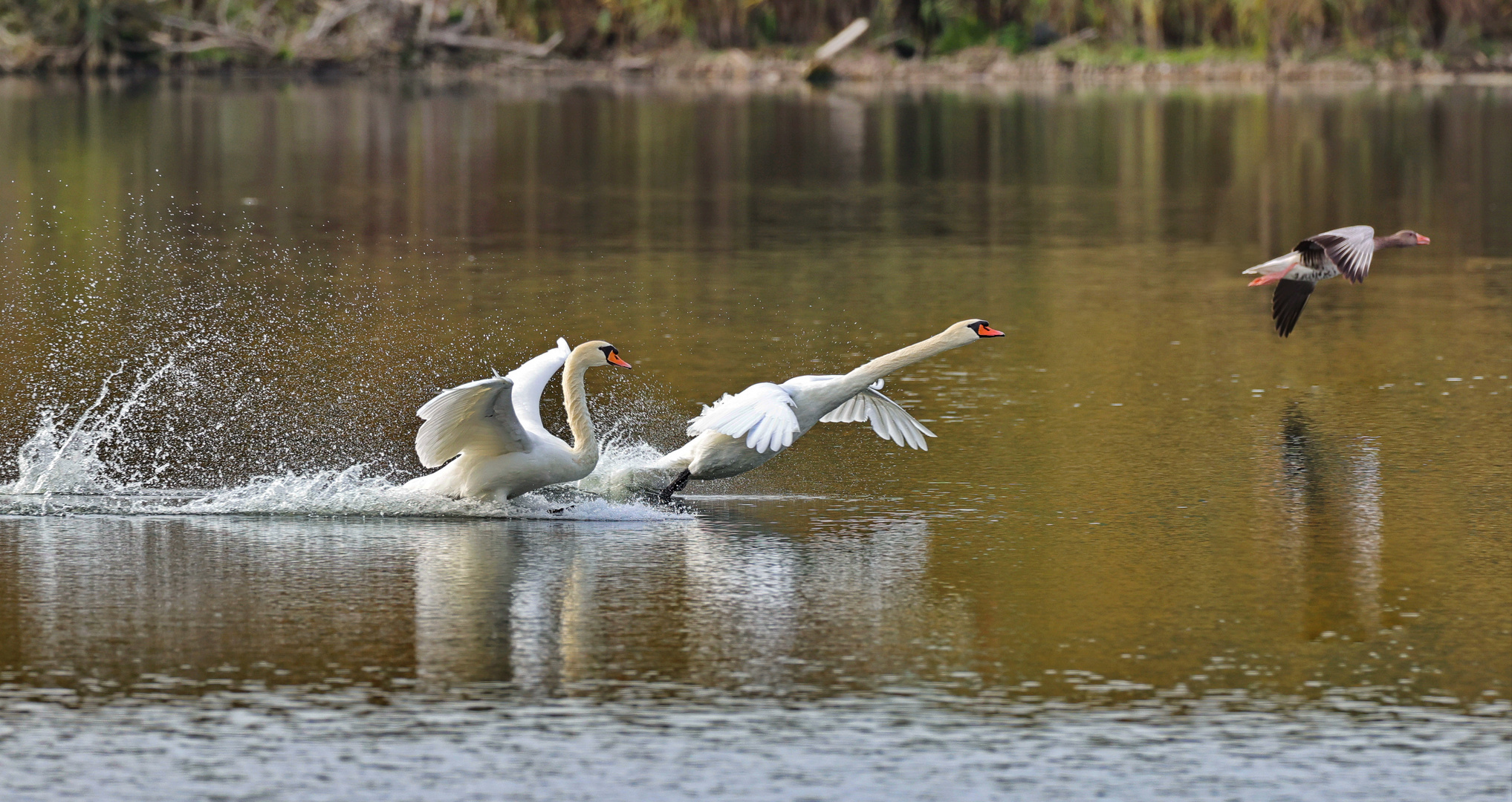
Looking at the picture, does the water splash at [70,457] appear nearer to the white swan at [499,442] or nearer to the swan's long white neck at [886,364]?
the white swan at [499,442]

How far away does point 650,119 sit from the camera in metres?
41.6

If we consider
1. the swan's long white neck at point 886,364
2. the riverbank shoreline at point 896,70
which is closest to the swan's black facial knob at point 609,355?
the swan's long white neck at point 886,364

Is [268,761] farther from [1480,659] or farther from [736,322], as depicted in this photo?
[736,322]

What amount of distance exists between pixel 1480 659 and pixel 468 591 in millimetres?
3503

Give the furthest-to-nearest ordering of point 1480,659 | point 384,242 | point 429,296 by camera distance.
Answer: point 384,242 → point 429,296 → point 1480,659

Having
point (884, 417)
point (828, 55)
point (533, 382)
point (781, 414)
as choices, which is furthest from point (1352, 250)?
point (828, 55)

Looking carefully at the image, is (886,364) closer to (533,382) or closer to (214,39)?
(533,382)

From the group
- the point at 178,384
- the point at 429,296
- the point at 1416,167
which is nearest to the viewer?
the point at 178,384

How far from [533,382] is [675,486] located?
32.2 inches

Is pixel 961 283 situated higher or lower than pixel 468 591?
higher

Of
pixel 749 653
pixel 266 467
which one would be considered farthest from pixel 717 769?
pixel 266 467

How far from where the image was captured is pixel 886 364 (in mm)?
9828

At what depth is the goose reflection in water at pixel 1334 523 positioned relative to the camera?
7.89 m

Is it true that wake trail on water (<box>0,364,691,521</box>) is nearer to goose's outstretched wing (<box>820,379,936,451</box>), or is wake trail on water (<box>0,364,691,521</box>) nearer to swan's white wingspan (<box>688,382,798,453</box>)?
swan's white wingspan (<box>688,382,798,453</box>)
